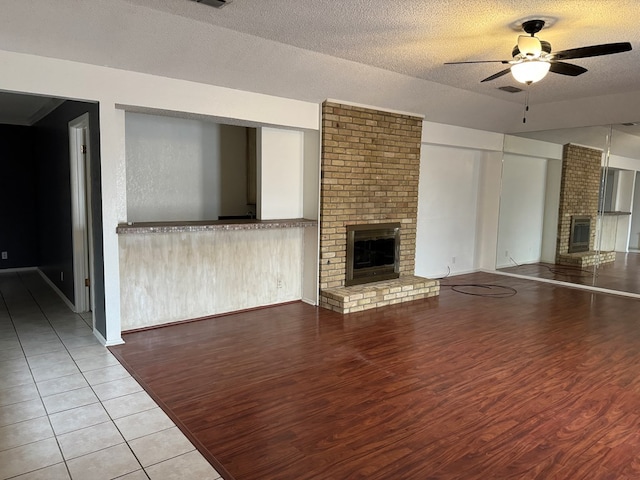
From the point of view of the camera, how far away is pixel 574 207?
21.9 feet

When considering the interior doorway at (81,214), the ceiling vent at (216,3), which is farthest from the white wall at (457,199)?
the interior doorway at (81,214)

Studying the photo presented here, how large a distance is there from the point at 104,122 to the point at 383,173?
10.7 ft

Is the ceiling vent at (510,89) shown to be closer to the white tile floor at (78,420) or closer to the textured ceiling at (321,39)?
the textured ceiling at (321,39)

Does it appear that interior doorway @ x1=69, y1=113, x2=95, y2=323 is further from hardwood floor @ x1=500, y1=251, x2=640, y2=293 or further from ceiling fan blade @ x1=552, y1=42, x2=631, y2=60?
hardwood floor @ x1=500, y1=251, x2=640, y2=293

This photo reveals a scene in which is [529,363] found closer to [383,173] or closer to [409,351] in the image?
[409,351]

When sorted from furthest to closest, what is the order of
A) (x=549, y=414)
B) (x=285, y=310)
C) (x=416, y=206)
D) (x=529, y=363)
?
1. (x=416, y=206)
2. (x=285, y=310)
3. (x=529, y=363)
4. (x=549, y=414)

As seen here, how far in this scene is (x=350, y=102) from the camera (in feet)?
16.5

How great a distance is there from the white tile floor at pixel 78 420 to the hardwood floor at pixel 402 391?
13 cm

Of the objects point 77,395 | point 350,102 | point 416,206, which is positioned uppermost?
point 350,102

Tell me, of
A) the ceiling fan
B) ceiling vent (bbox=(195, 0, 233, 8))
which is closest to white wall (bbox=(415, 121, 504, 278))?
the ceiling fan

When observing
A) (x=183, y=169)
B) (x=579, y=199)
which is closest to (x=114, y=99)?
(x=183, y=169)

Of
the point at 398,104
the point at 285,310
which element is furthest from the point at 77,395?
the point at 398,104

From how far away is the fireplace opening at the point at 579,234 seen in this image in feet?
21.3

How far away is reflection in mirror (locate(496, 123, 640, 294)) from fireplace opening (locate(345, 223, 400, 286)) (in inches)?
108
